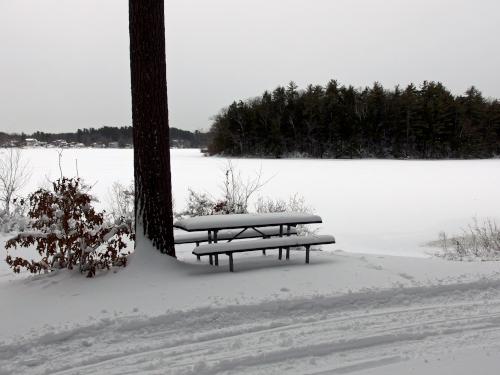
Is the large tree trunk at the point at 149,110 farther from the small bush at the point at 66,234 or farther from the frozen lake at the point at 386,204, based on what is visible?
the frozen lake at the point at 386,204

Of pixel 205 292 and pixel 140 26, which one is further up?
pixel 140 26

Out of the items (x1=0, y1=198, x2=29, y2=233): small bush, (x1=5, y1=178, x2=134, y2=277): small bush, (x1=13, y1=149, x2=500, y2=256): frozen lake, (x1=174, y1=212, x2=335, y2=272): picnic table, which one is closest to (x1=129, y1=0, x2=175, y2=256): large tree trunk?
(x1=5, y1=178, x2=134, y2=277): small bush

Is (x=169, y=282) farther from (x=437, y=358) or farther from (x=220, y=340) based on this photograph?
(x=437, y=358)

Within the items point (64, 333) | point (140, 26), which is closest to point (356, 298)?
point (64, 333)

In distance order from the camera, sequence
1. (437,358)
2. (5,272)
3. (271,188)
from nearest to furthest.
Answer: (437,358) < (5,272) < (271,188)

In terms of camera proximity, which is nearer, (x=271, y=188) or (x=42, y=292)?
(x=42, y=292)

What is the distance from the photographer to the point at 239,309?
15.6 feet

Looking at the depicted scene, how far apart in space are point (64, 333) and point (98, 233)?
188cm

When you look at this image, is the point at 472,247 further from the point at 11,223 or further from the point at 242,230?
the point at 11,223

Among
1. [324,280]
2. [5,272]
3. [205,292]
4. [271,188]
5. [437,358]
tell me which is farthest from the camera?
[271,188]

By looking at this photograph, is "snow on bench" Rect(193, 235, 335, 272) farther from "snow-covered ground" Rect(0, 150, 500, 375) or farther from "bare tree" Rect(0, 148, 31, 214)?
"bare tree" Rect(0, 148, 31, 214)

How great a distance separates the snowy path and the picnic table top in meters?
1.74

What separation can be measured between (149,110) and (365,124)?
5499cm

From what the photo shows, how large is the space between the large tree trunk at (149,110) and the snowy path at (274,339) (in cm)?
182
